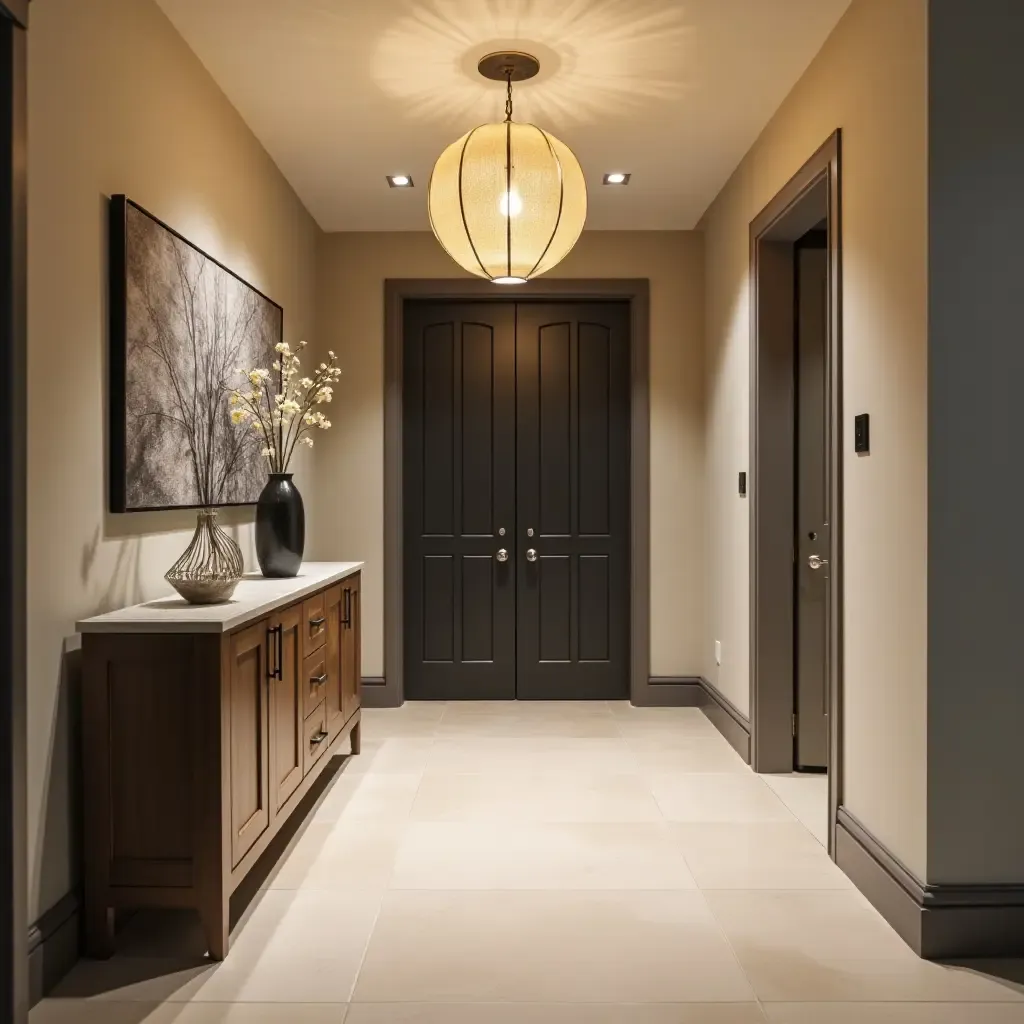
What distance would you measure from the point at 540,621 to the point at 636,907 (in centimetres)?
296

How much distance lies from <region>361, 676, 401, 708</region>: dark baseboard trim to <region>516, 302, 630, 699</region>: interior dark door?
0.76m

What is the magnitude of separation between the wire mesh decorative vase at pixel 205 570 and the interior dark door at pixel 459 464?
2838 mm

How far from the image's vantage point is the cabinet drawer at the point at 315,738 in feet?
11.0

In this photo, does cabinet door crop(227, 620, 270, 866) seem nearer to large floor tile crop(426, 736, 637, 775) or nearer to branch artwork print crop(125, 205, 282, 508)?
branch artwork print crop(125, 205, 282, 508)

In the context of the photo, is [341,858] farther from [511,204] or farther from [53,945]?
[511,204]

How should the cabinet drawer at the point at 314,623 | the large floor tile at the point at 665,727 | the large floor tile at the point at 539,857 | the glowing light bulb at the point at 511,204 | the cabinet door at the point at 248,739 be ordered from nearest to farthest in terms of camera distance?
the cabinet door at the point at 248,739 < the large floor tile at the point at 539,857 < the glowing light bulb at the point at 511,204 < the cabinet drawer at the point at 314,623 < the large floor tile at the point at 665,727

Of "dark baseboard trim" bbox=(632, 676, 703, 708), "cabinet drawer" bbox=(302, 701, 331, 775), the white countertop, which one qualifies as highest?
the white countertop

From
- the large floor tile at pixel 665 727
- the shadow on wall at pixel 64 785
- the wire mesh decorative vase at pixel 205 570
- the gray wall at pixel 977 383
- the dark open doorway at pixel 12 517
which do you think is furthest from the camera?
the large floor tile at pixel 665 727

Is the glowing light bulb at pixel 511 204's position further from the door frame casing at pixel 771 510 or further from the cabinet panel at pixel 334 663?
the cabinet panel at pixel 334 663

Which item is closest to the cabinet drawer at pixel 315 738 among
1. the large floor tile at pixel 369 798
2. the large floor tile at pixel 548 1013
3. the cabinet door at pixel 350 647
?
the large floor tile at pixel 369 798

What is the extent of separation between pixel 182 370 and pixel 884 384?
86.5 inches

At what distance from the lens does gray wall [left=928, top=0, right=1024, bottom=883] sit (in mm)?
2408

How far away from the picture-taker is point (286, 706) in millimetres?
3080

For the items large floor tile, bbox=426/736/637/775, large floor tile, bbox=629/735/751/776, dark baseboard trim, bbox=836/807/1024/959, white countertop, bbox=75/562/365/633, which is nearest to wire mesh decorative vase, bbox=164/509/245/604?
white countertop, bbox=75/562/365/633
